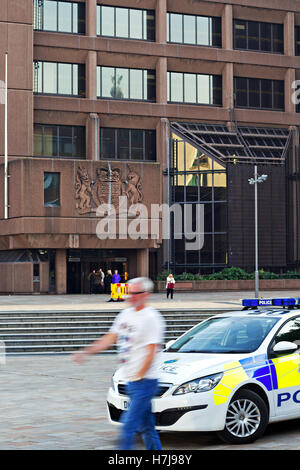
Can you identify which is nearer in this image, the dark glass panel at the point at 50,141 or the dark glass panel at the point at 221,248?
the dark glass panel at the point at 50,141

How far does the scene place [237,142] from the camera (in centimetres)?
5569

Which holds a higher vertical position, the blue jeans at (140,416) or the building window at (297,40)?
the building window at (297,40)

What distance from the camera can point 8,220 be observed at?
48031 mm

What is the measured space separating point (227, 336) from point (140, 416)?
3.43 metres

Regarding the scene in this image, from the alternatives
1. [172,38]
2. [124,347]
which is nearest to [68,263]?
[172,38]

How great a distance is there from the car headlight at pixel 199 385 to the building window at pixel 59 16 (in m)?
47.1

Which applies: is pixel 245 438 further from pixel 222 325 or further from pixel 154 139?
pixel 154 139

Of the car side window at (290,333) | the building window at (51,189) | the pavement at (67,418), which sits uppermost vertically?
the building window at (51,189)

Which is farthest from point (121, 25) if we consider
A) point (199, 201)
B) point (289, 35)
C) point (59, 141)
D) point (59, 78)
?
point (199, 201)

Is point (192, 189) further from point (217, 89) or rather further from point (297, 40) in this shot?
point (297, 40)

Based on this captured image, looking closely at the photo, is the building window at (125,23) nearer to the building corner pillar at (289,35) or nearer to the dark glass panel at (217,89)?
the dark glass panel at (217,89)

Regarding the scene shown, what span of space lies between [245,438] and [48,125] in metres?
45.9

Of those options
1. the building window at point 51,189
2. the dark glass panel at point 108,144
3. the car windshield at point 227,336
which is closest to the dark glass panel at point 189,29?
the dark glass panel at point 108,144

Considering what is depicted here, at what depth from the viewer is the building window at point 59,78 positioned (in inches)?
2101
